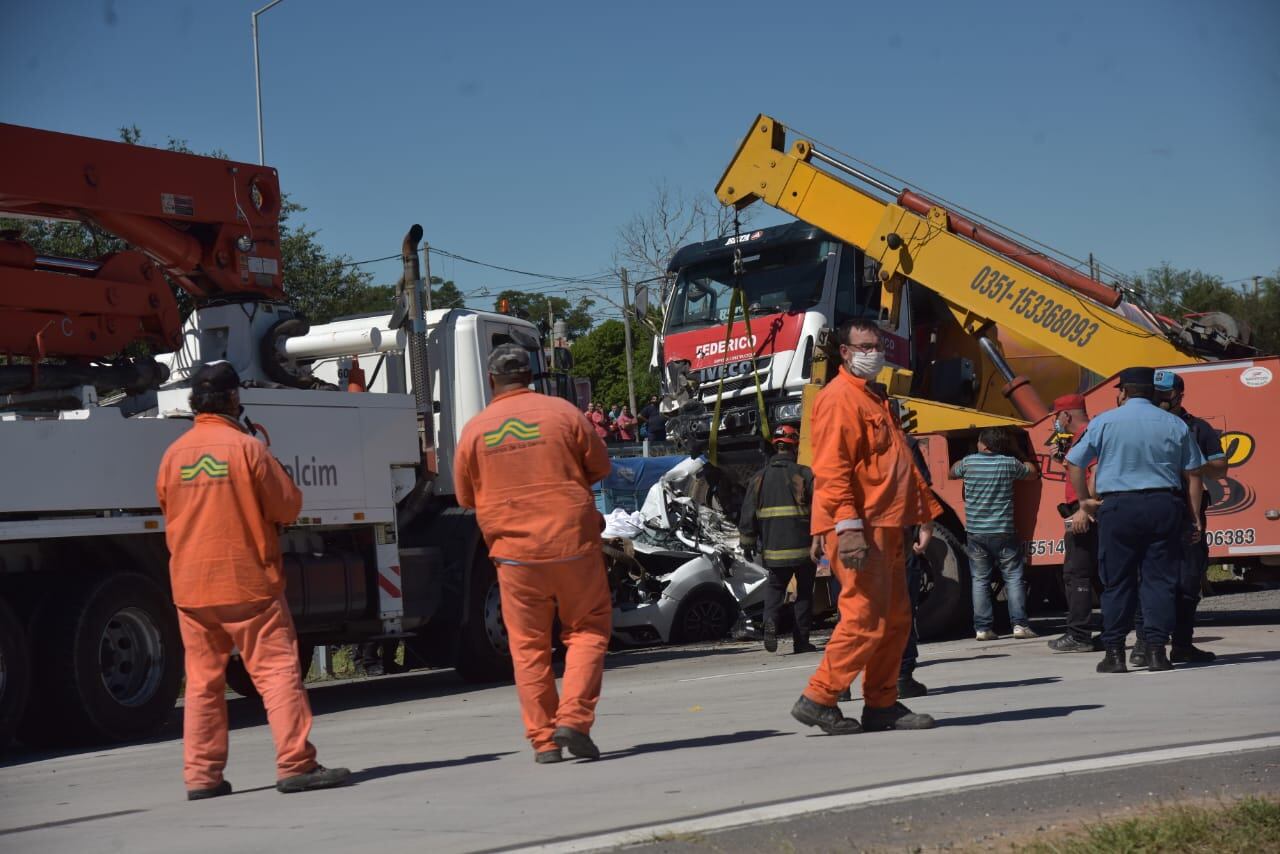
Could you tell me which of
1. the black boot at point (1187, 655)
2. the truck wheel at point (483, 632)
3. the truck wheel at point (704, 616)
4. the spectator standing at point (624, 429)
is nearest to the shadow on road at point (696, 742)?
the black boot at point (1187, 655)

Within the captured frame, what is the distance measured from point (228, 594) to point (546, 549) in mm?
1401

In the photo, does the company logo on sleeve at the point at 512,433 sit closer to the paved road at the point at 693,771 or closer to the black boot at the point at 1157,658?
the paved road at the point at 693,771

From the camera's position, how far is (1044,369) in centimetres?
1523

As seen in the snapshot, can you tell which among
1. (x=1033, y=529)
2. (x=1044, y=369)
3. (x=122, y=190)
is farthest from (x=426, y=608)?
(x=1044, y=369)

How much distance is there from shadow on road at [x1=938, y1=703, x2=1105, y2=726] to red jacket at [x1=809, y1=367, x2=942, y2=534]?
1.10 m

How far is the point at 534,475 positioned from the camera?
284 inches

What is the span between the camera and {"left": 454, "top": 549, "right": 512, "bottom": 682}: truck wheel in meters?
12.8

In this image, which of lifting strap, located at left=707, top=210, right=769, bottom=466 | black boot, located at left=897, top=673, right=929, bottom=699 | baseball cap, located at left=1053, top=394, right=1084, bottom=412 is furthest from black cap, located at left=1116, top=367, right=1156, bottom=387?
lifting strap, located at left=707, top=210, right=769, bottom=466

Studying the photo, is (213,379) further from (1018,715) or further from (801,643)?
(801,643)

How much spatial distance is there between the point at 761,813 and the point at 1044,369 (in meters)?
10.5

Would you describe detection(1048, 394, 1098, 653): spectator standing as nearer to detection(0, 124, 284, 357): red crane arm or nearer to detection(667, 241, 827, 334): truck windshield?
detection(667, 241, 827, 334): truck windshield

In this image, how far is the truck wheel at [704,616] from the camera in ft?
50.1

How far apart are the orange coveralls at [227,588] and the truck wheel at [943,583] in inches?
326

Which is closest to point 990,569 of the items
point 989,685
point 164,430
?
point 989,685
